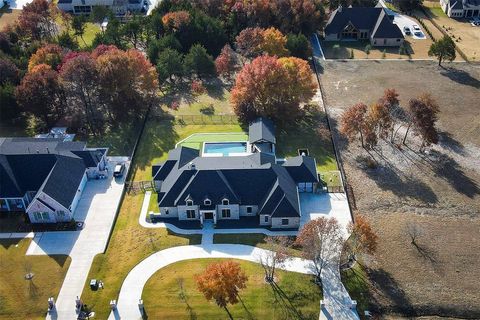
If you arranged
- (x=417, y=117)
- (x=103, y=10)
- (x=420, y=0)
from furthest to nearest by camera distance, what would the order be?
(x=420, y=0)
(x=103, y=10)
(x=417, y=117)

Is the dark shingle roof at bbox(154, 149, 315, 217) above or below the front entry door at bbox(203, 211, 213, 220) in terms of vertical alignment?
above

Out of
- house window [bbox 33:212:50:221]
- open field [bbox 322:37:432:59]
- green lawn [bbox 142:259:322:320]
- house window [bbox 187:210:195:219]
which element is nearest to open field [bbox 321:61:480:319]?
open field [bbox 322:37:432:59]

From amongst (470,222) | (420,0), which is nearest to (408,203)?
(470,222)

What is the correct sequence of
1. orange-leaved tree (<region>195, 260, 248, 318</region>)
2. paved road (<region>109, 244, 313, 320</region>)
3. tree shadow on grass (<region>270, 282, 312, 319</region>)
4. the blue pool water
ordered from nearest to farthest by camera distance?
orange-leaved tree (<region>195, 260, 248, 318</region>) < tree shadow on grass (<region>270, 282, 312, 319</region>) < paved road (<region>109, 244, 313, 320</region>) < the blue pool water

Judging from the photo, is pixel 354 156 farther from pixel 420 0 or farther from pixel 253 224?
pixel 420 0

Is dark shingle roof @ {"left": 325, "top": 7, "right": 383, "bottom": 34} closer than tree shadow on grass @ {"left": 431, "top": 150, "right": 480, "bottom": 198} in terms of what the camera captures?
No

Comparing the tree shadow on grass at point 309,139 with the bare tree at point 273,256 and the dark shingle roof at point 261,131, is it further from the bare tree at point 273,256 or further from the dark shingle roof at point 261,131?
the bare tree at point 273,256

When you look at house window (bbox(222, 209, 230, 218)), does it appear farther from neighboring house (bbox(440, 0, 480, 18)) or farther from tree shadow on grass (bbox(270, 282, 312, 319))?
neighboring house (bbox(440, 0, 480, 18))
